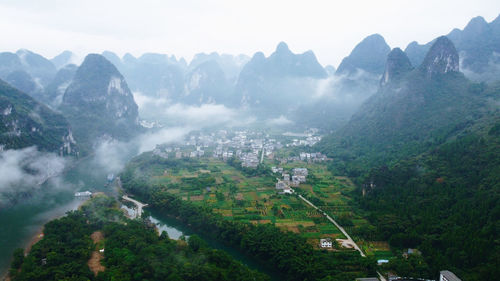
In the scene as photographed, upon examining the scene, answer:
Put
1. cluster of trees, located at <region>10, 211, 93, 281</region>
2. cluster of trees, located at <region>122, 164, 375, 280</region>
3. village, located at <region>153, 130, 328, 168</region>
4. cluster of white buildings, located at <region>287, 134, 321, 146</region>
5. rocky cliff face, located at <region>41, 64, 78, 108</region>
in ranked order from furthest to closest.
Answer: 1. rocky cliff face, located at <region>41, 64, 78, 108</region>
2. cluster of white buildings, located at <region>287, 134, 321, 146</region>
3. village, located at <region>153, 130, 328, 168</region>
4. cluster of trees, located at <region>122, 164, 375, 280</region>
5. cluster of trees, located at <region>10, 211, 93, 281</region>

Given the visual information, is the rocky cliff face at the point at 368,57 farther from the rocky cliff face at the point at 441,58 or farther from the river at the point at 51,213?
the river at the point at 51,213

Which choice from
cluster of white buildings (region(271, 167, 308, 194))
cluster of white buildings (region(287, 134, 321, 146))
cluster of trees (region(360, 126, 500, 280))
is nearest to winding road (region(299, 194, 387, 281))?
cluster of trees (region(360, 126, 500, 280))

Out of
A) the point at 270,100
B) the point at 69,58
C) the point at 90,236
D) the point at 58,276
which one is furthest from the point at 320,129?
the point at 69,58

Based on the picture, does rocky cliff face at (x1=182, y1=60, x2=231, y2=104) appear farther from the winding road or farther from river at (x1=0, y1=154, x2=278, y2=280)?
the winding road

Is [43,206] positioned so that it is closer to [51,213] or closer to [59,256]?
[51,213]

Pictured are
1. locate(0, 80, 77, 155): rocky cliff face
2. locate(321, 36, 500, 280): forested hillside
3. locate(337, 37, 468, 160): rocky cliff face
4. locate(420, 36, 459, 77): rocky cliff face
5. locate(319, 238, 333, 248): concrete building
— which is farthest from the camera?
locate(420, 36, 459, 77): rocky cliff face

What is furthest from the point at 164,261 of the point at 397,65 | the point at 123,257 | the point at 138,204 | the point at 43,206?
the point at 397,65

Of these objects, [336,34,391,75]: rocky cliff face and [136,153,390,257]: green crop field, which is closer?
[136,153,390,257]: green crop field

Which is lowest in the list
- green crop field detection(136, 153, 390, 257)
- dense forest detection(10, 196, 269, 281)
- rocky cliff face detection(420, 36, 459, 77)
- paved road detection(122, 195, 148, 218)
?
dense forest detection(10, 196, 269, 281)

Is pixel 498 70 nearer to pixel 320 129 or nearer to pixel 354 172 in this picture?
pixel 320 129
